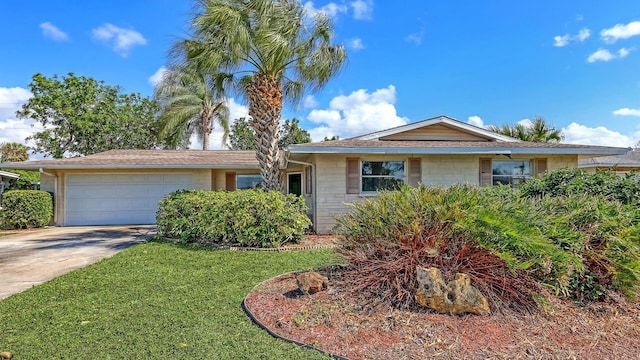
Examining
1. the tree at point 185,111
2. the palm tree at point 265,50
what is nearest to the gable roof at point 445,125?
the palm tree at point 265,50

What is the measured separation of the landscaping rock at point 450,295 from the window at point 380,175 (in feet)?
24.2

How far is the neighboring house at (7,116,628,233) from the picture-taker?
10.7 metres

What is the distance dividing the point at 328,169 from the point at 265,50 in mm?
3953

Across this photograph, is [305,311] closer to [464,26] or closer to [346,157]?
[346,157]

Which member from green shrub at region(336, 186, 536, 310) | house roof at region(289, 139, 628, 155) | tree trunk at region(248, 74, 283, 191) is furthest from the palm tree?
green shrub at region(336, 186, 536, 310)

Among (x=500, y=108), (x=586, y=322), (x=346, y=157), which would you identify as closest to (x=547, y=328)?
(x=586, y=322)

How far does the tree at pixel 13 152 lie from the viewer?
31719 mm

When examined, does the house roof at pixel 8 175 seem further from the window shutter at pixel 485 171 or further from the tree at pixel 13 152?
the window shutter at pixel 485 171

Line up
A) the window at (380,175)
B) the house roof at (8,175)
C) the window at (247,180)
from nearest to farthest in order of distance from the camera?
the window at (380,175)
the window at (247,180)
the house roof at (8,175)

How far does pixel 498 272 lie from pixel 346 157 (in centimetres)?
727

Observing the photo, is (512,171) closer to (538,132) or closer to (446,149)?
(446,149)

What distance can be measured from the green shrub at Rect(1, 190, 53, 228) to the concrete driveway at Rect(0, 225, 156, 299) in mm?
661

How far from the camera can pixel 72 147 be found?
23125 millimetres

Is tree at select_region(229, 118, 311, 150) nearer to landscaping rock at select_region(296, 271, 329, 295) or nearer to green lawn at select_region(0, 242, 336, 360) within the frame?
green lawn at select_region(0, 242, 336, 360)
